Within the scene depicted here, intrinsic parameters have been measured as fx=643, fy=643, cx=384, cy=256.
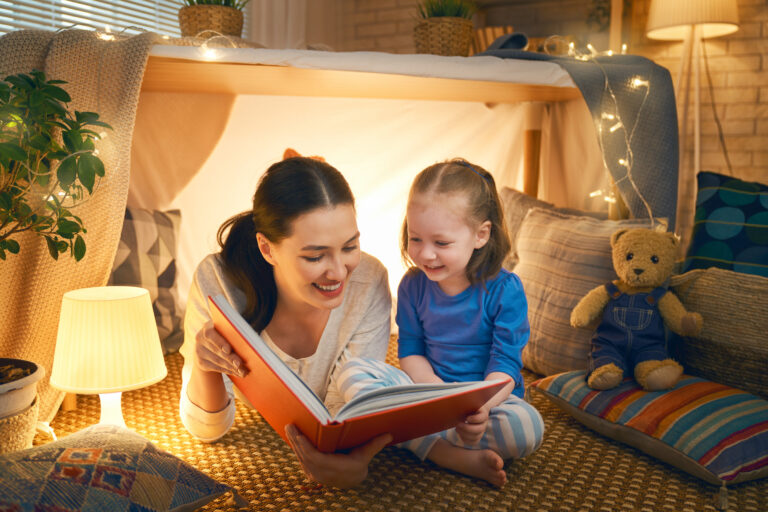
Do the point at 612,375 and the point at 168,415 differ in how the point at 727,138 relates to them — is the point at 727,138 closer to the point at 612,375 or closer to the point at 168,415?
the point at 612,375

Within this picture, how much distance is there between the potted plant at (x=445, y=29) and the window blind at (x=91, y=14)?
0.83m

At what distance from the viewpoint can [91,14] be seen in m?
2.25

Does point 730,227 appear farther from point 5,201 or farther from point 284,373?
point 5,201

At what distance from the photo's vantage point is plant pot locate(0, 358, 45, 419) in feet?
3.22

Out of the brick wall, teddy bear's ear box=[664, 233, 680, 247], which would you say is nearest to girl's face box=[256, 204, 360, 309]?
teddy bear's ear box=[664, 233, 680, 247]

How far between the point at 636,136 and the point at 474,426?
897mm

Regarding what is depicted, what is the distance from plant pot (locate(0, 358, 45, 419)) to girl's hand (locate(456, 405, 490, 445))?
0.68 meters

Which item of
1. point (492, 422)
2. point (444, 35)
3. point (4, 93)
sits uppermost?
point (444, 35)

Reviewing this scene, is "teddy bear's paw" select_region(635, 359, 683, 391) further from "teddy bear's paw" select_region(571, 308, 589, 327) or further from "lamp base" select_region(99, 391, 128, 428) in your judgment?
"lamp base" select_region(99, 391, 128, 428)

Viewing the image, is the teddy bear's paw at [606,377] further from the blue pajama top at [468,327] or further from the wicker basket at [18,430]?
the wicker basket at [18,430]

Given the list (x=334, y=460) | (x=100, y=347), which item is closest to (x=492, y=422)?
(x=334, y=460)

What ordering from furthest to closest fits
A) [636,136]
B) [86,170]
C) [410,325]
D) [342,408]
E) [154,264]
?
[154,264]
[636,136]
[410,325]
[86,170]
[342,408]

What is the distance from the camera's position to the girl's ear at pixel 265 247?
43.7 inches

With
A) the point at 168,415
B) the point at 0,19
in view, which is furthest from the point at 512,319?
the point at 0,19
